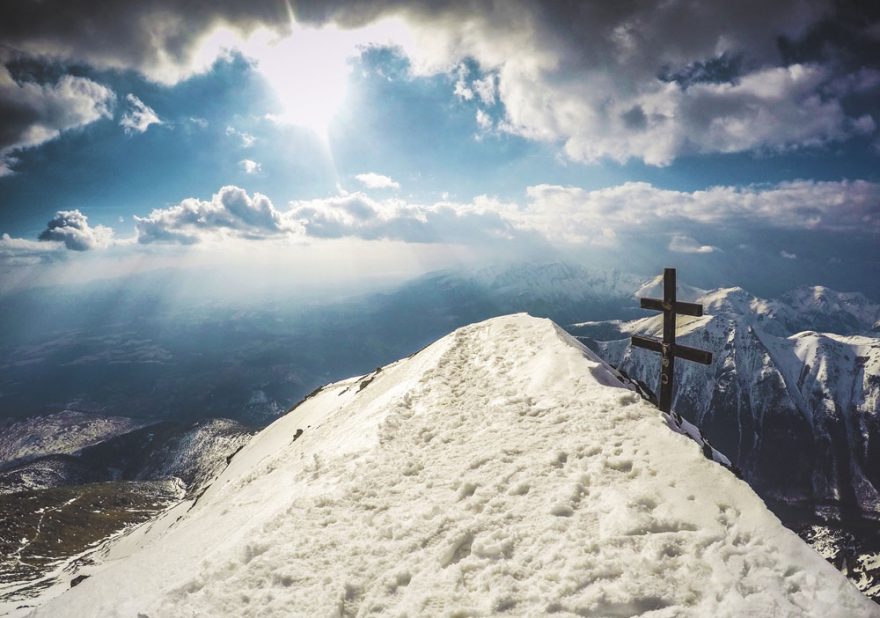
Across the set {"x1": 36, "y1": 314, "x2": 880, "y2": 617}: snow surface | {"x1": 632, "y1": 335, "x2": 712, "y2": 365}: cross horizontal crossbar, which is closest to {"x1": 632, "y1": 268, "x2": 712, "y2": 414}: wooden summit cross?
{"x1": 632, "y1": 335, "x2": 712, "y2": 365}: cross horizontal crossbar

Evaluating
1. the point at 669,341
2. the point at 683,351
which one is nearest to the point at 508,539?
the point at 683,351

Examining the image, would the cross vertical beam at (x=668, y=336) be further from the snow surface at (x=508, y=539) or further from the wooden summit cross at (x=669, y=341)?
the snow surface at (x=508, y=539)

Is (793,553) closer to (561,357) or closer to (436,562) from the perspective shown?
(436,562)

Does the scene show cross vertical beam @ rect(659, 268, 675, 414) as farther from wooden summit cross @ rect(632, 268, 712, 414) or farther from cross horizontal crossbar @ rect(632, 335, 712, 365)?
cross horizontal crossbar @ rect(632, 335, 712, 365)

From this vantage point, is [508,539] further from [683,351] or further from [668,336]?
[668,336]

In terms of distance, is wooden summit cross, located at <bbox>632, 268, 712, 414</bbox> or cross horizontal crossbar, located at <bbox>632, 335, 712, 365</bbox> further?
wooden summit cross, located at <bbox>632, 268, 712, 414</bbox>

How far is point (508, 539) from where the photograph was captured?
7.67 meters

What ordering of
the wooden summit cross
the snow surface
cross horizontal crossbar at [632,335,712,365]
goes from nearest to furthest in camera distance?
1. the snow surface
2. cross horizontal crossbar at [632,335,712,365]
3. the wooden summit cross

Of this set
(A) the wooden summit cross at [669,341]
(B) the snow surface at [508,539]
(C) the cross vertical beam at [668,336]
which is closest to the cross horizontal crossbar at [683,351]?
(A) the wooden summit cross at [669,341]

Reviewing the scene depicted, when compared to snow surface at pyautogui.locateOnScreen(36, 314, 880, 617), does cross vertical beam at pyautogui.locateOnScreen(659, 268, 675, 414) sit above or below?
above

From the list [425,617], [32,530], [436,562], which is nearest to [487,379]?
[436,562]

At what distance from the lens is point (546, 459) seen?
32.4ft

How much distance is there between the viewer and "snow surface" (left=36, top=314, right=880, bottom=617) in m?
6.38

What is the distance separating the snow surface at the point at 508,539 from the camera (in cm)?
638
